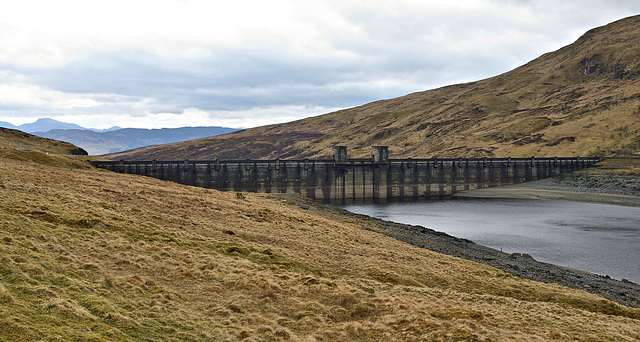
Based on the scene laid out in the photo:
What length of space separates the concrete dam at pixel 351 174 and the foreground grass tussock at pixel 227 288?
187 ft

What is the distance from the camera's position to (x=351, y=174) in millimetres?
98438

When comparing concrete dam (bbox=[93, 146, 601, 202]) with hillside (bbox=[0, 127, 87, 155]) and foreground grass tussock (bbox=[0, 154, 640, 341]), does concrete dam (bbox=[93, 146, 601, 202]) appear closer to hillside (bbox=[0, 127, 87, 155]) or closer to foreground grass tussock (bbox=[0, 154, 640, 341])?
hillside (bbox=[0, 127, 87, 155])

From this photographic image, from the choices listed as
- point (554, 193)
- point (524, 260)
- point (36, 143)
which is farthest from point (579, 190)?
point (36, 143)

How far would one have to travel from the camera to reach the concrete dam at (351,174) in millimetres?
88812

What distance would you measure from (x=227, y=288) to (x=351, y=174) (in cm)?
8063

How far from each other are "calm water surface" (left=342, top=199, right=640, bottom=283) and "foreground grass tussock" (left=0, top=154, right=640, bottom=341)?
17057mm

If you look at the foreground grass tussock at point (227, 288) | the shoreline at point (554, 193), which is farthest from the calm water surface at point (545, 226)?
the foreground grass tussock at point (227, 288)

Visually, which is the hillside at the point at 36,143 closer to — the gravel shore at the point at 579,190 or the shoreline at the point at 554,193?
the shoreline at the point at 554,193

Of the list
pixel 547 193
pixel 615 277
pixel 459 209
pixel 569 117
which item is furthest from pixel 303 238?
pixel 569 117

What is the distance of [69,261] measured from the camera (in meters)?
16.8

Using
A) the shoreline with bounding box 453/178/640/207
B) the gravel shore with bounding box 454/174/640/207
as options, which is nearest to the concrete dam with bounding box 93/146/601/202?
the shoreline with bounding box 453/178/640/207

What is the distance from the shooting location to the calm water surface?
43.0 meters

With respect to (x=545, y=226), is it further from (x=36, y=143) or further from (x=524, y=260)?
(x=36, y=143)

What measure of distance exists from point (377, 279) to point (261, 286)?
7057 mm
